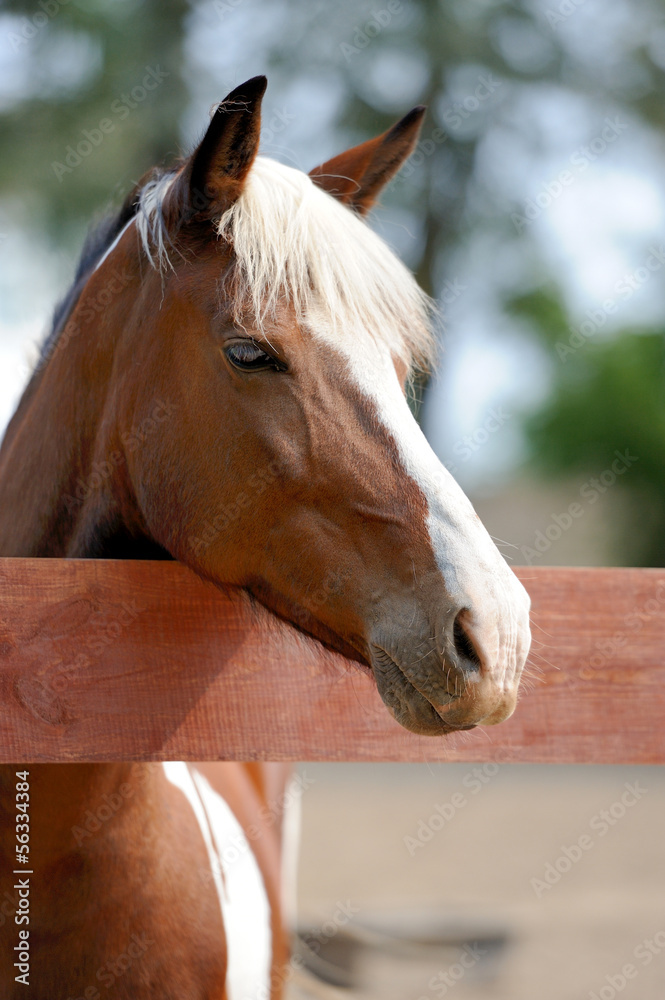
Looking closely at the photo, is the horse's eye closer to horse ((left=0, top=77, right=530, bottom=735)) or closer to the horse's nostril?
horse ((left=0, top=77, right=530, bottom=735))

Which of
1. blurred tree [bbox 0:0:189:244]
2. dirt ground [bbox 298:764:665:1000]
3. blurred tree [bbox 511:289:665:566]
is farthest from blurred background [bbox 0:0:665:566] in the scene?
blurred tree [bbox 511:289:665:566]

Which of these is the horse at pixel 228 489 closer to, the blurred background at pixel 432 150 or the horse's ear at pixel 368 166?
the horse's ear at pixel 368 166

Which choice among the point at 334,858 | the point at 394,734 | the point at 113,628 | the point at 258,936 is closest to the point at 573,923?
the point at 334,858

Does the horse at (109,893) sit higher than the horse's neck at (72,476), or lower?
lower

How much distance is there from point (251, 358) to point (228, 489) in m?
0.23

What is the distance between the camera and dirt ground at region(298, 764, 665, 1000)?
412 cm

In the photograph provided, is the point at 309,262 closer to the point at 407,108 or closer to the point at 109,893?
the point at 109,893

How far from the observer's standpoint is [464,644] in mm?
1111

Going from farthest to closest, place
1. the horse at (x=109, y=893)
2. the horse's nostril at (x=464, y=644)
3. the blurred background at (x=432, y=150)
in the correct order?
the blurred background at (x=432, y=150) < the horse at (x=109, y=893) < the horse's nostril at (x=464, y=644)

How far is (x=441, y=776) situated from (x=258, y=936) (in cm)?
838

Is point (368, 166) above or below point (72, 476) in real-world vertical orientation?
above

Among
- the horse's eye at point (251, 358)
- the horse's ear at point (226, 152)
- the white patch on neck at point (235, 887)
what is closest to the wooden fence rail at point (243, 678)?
the horse's eye at point (251, 358)

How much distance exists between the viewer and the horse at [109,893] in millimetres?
1401

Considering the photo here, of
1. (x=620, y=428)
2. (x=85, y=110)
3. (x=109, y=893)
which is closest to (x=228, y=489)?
(x=109, y=893)
